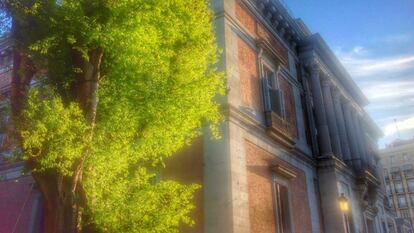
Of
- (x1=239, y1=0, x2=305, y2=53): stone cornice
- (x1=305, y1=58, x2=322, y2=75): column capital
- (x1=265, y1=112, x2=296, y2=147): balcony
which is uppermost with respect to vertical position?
(x1=239, y1=0, x2=305, y2=53): stone cornice

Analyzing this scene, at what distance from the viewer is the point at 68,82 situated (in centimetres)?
760

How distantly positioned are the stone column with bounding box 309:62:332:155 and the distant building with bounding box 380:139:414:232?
5545cm

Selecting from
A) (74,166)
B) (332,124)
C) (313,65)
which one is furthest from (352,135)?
(74,166)

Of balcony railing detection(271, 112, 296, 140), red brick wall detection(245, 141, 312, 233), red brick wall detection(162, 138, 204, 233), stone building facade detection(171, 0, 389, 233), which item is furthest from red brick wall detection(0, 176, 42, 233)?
balcony railing detection(271, 112, 296, 140)

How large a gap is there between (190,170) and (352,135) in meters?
13.0

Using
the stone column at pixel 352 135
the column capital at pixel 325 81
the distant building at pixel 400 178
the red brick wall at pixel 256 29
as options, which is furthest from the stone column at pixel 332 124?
the distant building at pixel 400 178

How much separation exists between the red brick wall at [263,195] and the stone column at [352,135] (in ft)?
22.1

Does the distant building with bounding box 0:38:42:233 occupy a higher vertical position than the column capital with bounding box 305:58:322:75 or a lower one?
lower

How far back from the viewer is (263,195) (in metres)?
11.1

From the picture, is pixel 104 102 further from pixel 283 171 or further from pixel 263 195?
pixel 283 171

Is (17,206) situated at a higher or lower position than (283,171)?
lower

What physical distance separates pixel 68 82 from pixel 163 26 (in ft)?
7.66

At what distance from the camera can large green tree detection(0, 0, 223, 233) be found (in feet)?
20.9

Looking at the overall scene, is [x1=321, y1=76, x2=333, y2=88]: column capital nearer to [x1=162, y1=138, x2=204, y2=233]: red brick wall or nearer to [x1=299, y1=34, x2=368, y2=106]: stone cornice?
[x1=299, y1=34, x2=368, y2=106]: stone cornice
